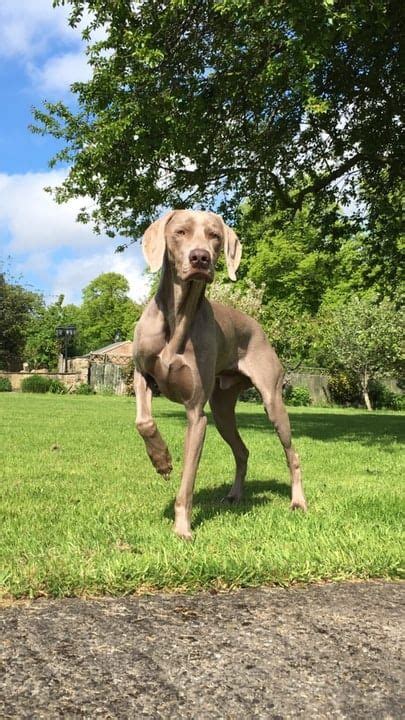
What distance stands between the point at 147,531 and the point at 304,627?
5.90 ft

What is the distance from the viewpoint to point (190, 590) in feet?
10.4

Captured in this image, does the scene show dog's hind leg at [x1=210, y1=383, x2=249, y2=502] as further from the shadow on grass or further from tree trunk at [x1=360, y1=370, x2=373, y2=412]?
tree trunk at [x1=360, y1=370, x2=373, y2=412]

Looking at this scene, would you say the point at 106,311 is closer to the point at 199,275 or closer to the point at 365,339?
the point at 365,339

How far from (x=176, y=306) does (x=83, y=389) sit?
37696mm

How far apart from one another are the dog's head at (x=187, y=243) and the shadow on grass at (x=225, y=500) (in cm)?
197

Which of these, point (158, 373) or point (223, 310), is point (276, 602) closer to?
point (158, 373)

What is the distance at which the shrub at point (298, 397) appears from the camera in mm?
41688

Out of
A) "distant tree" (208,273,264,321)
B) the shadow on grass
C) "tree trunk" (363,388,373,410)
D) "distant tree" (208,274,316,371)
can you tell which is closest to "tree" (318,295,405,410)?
"tree trunk" (363,388,373,410)

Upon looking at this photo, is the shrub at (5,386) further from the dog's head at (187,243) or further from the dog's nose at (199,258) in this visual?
the dog's nose at (199,258)

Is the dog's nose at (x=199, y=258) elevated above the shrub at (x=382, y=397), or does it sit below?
above

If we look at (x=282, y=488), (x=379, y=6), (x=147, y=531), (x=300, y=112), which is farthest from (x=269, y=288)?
(x=147, y=531)

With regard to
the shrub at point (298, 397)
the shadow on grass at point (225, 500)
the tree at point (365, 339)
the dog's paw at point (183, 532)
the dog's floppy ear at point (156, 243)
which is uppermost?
the tree at point (365, 339)

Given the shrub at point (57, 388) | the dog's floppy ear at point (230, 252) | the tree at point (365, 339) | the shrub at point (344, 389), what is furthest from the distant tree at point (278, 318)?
the dog's floppy ear at point (230, 252)

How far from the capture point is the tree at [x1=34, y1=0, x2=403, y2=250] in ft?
33.8
